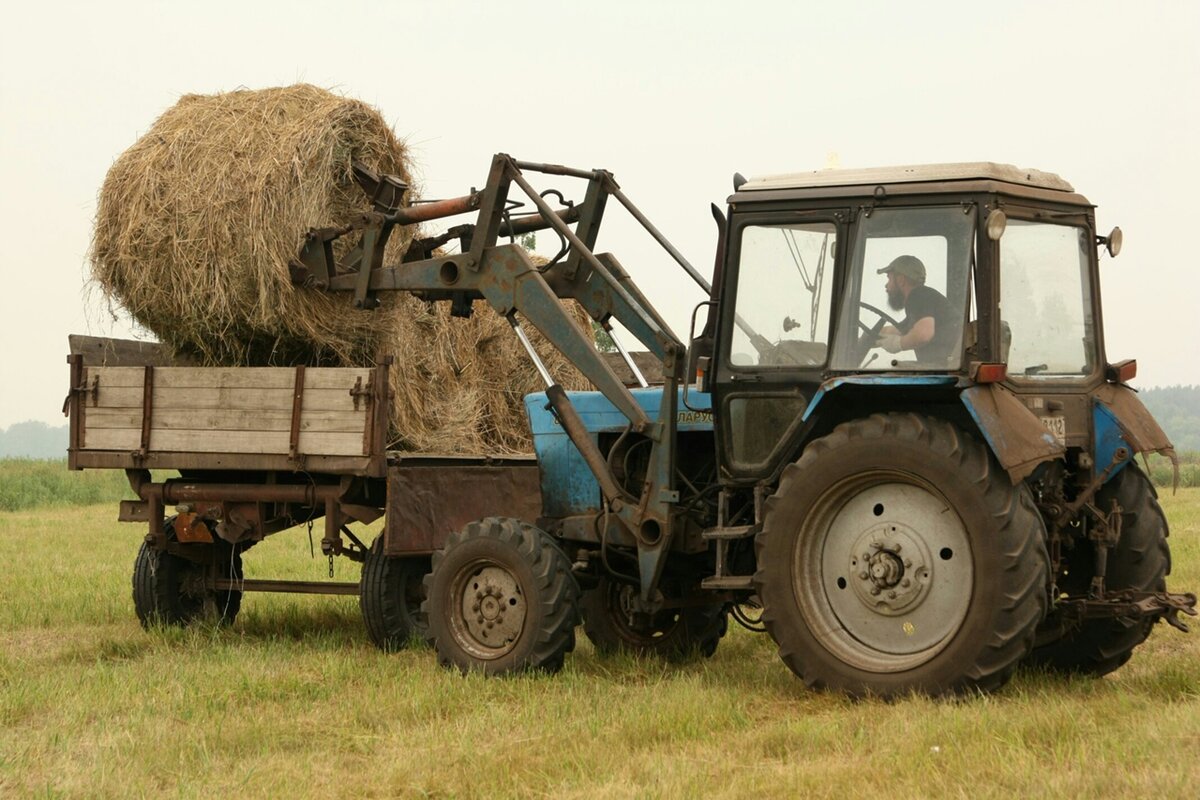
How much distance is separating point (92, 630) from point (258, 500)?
1.61m

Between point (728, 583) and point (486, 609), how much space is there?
1431 millimetres

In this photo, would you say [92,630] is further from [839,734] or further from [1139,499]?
[1139,499]

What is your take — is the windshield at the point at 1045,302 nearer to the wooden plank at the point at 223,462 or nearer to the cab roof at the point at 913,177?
the cab roof at the point at 913,177

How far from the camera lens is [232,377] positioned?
9172mm

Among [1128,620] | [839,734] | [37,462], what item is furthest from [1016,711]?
[37,462]

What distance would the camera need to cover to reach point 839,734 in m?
5.96

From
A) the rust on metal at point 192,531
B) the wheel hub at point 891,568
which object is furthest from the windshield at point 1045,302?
the rust on metal at point 192,531

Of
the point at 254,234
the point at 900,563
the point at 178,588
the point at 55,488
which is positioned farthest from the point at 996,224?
the point at 55,488

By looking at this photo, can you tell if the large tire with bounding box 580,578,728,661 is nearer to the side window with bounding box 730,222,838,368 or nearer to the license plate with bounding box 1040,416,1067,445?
the side window with bounding box 730,222,838,368

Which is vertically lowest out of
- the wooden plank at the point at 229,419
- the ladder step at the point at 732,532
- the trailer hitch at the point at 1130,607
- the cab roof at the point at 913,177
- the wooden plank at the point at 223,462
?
the trailer hitch at the point at 1130,607

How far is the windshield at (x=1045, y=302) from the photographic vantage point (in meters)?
6.92

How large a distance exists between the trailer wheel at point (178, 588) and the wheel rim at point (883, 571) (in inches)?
180

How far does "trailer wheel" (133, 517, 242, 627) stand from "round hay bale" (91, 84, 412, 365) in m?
1.36

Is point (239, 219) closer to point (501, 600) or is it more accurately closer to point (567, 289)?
point (567, 289)
